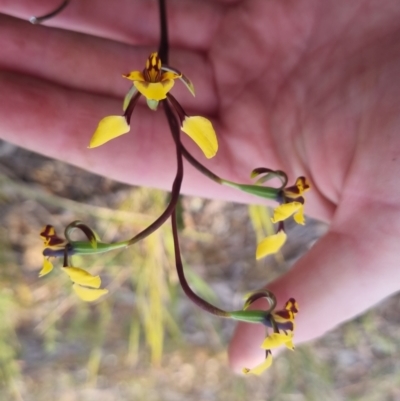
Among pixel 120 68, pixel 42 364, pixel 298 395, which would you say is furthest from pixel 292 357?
pixel 120 68

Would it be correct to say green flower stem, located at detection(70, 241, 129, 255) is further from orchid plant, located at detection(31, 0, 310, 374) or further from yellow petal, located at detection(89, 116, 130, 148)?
yellow petal, located at detection(89, 116, 130, 148)

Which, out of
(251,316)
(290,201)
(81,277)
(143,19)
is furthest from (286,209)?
(143,19)

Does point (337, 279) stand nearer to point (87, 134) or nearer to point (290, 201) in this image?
point (290, 201)

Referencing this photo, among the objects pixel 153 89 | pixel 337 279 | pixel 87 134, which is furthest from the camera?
pixel 87 134

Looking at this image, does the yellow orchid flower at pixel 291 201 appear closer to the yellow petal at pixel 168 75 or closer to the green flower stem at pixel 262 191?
the green flower stem at pixel 262 191

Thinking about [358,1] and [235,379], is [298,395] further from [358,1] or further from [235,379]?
[358,1]
